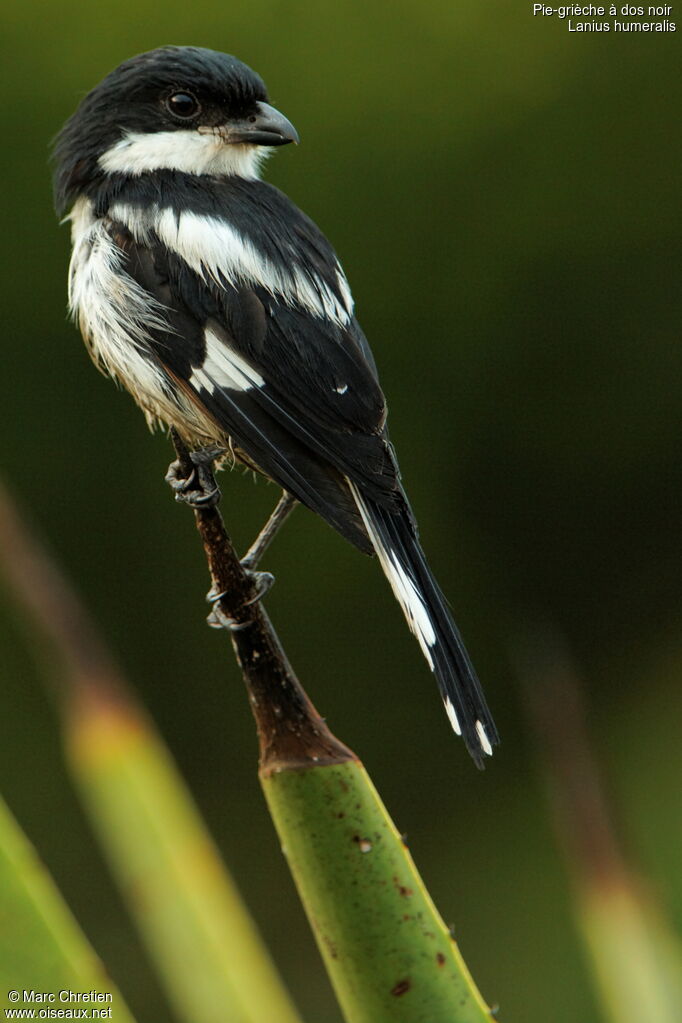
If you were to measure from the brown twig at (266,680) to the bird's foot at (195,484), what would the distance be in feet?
0.16

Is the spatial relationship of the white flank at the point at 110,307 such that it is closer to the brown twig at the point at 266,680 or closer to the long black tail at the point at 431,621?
the long black tail at the point at 431,621

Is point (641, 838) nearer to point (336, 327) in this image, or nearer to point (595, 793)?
point (336, 327)

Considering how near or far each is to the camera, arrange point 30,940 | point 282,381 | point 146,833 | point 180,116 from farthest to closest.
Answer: point 180,116 < point 282,381 < point 146,833 < point 30,940

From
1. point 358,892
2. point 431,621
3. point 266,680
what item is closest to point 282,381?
point 431,621

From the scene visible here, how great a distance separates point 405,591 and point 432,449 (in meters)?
1.90

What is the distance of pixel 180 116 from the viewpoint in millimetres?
1648

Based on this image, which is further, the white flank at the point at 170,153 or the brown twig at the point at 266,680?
the white flank at the point at 170,153

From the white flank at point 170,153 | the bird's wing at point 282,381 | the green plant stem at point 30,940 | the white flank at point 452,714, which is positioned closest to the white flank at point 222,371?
the bird's wing at point 282,381

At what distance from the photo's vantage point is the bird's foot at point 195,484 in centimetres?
114

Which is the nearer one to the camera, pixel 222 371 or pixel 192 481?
pixel 192 481

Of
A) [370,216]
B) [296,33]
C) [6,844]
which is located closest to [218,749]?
[370,216]

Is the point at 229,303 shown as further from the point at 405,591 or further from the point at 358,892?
the point at 358,892

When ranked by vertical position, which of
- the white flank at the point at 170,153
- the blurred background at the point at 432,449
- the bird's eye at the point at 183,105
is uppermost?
the bird's eye at the point at 183,105

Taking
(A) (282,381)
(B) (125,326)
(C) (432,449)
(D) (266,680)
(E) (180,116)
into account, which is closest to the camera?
(D) (266,680)
